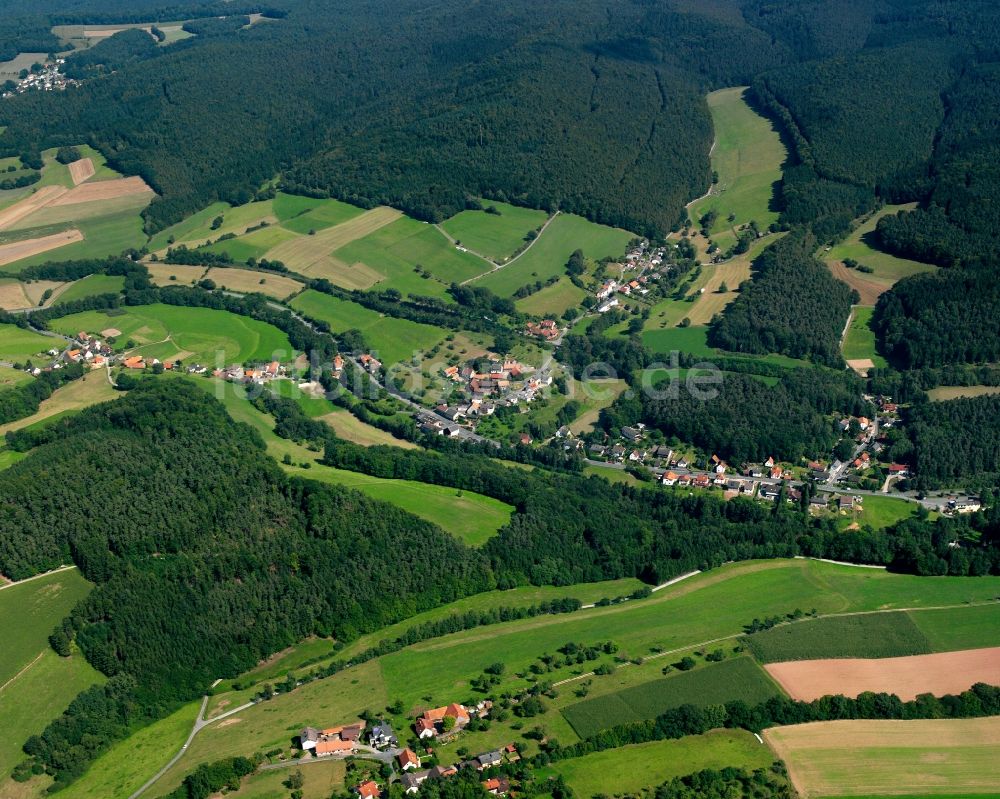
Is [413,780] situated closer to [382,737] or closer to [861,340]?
[382,737]

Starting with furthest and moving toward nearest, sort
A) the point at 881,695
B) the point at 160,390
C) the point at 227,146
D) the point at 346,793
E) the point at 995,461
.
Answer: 1. the point at 227,146
2. the point at 160,390
3. the point at 995,461
4. the point at 881,695
5. the point at 346,793

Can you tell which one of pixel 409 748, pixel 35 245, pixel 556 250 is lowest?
pixel 556 250

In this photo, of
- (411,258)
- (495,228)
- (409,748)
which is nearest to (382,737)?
(409,748)

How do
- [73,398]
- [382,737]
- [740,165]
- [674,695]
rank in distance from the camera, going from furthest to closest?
[740,165], [73,398], [674,695], [382,737]

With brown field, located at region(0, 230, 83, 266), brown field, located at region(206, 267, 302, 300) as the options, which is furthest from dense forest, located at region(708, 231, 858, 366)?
brown field, located at region(0, 230, 83, 266)

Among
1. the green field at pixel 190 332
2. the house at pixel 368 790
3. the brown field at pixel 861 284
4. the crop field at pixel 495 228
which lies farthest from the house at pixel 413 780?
the crop field at pixel 495 228

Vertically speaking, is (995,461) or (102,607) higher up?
→ (102,607)

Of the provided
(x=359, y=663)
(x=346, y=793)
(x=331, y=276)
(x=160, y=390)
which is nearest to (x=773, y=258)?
(x=331, y=276)

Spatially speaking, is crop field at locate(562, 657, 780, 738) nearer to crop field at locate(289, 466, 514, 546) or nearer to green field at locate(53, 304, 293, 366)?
crop field at locate(289, 466, 514, 546)

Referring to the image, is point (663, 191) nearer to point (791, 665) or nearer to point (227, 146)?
point (227, 146)
